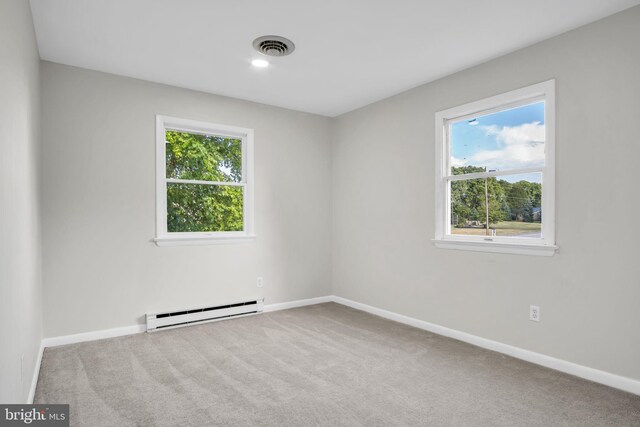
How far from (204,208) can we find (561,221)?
343 cm

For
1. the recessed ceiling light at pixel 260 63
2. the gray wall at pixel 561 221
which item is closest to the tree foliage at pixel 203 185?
the recessed ceiling light at pixel 260 63

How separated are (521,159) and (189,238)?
130 inches

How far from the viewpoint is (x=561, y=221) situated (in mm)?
2840

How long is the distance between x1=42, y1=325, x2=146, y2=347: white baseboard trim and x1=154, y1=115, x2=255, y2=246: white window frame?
0.87 meters


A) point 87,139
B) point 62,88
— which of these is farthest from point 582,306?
point 62,88

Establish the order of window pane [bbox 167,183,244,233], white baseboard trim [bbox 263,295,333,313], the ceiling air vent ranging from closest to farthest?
the ceiling air vent → window pane [bbox 167,183,244,233] → white baseboard trim [bbox 263,295,333,313]

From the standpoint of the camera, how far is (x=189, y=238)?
4008mm

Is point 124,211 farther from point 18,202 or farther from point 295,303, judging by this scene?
point 295,303

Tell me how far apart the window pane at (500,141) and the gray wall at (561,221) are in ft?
0.67

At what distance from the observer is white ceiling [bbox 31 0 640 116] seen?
97.6 inches

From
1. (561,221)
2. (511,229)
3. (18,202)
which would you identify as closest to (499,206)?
(511,229)

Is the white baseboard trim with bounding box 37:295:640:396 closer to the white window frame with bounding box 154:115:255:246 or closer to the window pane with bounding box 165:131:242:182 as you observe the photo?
the white window frame with bounding box 154:115:255:246

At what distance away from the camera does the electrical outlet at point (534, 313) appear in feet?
9.72

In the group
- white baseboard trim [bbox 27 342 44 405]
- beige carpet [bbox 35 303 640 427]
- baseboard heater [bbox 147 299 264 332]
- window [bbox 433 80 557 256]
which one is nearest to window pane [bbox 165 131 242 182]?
baseboard heater [bbox 147 299 264 332]
